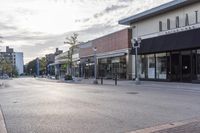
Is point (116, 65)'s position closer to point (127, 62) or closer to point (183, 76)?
point (127, 62)

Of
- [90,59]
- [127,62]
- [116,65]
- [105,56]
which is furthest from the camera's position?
[90,59]

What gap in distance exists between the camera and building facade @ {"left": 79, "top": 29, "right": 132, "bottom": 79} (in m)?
44.5

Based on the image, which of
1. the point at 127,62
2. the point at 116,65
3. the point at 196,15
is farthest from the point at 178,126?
the point at 116,65

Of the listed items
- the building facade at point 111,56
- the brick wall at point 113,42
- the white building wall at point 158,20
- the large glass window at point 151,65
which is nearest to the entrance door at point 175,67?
the white building wall at point 158,20

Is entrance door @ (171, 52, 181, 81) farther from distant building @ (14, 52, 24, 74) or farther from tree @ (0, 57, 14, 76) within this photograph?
distant building @ (14, 52, 24, 74)

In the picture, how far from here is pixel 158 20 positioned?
121 ft

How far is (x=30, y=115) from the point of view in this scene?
12.6 m

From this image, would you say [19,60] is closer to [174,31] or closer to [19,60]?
[19,60]

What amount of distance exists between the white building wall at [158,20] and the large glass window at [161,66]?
2.89 meters

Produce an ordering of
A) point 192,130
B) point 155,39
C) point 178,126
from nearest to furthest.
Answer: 1. point 192,130
2. point 178,126
3. point 155,39

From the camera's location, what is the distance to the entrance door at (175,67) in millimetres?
33606

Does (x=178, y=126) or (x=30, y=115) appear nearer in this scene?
(x=178, y=126)

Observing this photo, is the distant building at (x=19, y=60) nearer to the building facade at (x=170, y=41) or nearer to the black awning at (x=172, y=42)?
the building facade at (x=170, y=41)

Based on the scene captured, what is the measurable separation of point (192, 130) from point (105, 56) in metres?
45.0
